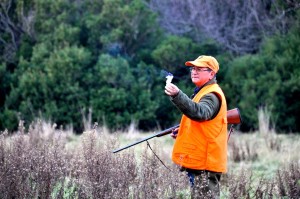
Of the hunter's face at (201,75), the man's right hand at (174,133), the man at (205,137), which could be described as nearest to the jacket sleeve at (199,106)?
the man at (205,137)

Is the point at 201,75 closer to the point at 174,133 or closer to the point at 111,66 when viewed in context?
the point at 174,133

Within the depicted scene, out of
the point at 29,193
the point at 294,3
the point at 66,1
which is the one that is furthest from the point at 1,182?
the point at 66,1

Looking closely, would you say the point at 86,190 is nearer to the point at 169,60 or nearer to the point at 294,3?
the point at 294,3

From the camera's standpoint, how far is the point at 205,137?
4980 mm

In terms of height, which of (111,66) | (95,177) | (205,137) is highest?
(205,137)

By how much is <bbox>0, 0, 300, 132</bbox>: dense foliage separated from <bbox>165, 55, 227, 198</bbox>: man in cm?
1151

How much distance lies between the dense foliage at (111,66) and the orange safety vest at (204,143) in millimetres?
11587

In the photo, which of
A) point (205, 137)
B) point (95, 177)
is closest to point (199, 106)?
point (205, 137)

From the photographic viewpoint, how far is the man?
4961mm

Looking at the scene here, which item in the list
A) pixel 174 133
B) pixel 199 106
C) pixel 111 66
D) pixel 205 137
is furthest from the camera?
pixel 111 66

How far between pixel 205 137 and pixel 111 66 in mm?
13355

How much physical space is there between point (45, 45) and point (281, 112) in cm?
784

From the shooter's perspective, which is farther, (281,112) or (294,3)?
(281,112)

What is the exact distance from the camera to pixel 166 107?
18.8 metres
